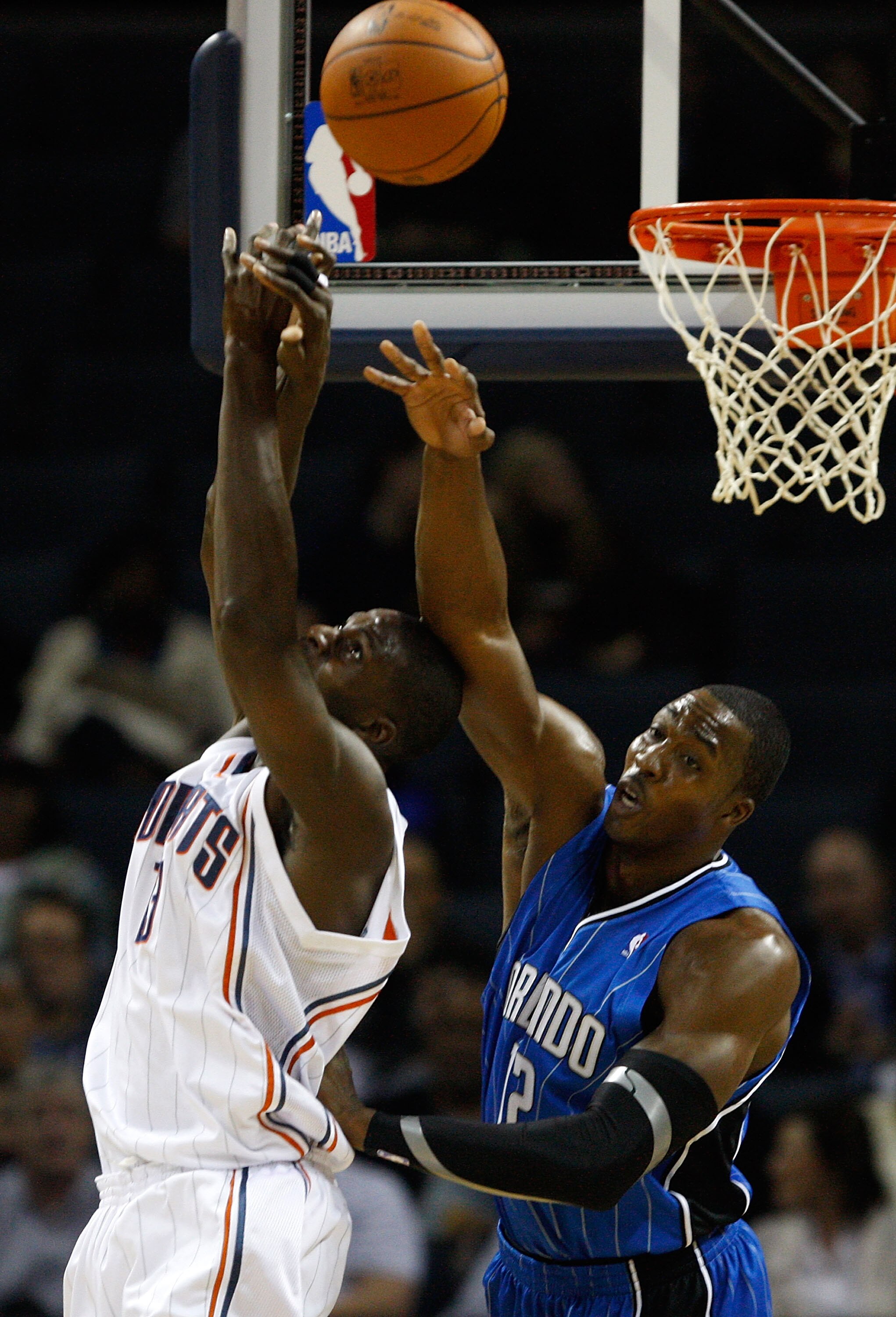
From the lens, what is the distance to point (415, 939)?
5.87 metres

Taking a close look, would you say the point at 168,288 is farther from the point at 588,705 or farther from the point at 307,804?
the point at 307,804

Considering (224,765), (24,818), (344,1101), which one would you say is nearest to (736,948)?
(344,1101)

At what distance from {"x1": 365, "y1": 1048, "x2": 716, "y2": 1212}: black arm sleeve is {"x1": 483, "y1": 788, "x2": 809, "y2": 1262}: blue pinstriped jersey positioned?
25cm

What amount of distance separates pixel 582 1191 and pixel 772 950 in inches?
21.8

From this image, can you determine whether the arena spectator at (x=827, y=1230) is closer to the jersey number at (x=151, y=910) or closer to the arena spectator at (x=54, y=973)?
the arena spectator at (x=54, y=973)

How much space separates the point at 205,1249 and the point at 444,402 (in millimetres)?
1470

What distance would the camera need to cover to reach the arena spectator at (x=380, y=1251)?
502cm

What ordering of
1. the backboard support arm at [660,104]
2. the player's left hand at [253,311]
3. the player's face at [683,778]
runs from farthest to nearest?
the backboard support arm at [660,104] → the player's face at [683,778] → the player's left hand at [253,311]

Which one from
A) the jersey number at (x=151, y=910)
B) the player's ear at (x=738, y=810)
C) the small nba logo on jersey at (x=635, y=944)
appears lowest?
the small nba logo on jersey at (x=635, y=944)

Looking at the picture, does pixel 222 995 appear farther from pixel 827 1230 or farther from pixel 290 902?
pixel 827 1230

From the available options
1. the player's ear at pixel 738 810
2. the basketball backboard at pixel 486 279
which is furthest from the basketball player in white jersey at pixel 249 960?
the basketball backboard at pixel 486 279

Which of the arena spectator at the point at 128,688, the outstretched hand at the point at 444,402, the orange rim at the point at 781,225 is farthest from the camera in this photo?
the arena spectator at the point at 128,688

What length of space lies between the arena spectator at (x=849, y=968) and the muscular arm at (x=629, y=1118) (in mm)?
2960

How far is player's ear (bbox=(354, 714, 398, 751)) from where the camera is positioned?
294 cm
